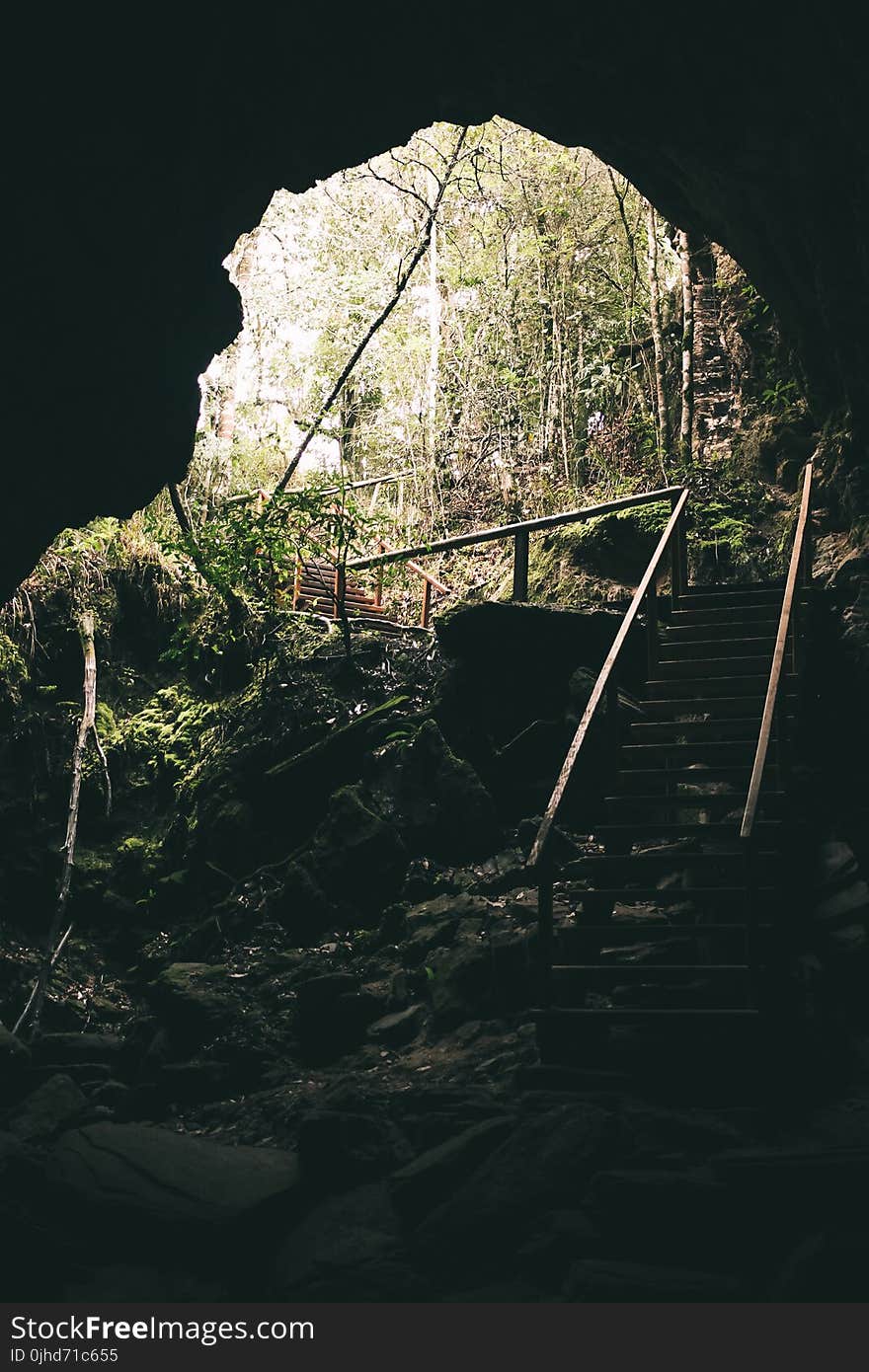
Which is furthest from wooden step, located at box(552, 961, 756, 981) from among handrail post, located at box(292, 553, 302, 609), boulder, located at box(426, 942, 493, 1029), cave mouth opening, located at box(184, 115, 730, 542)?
cave mouth opening, located at box(184, 115, 730, 542)

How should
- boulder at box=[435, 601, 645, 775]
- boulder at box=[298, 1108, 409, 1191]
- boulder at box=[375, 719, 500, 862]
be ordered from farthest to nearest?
boulder at box=[435, 601, 645, 775]
boulder at box=[375, 719, 500, 862]
boulder at box=[298, 1108, 409, 1191]

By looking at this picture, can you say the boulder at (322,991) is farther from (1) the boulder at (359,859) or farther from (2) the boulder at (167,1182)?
(2) the boulder at (167,1182)

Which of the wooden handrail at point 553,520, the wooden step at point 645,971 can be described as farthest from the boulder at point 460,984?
the wooden handrail at point 553,520

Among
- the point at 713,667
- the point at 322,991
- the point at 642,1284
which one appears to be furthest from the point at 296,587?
the point at 642,1284

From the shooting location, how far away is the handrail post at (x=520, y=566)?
980 centimetres

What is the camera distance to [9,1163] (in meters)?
4.53

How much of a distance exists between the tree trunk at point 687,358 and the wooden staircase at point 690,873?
169 inches

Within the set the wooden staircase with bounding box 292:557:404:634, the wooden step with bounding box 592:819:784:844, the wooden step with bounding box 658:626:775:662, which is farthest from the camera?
the wooden staircase with bounding box 292:557:404:634

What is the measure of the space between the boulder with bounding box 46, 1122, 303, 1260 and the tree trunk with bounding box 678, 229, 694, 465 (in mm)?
9756

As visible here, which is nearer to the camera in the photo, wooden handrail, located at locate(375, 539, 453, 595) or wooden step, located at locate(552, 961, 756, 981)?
wooden step, located at locate(552, 961, 756, 981)

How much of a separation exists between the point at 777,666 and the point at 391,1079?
3408mm

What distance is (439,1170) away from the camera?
4.32m

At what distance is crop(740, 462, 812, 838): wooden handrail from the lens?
5.28 m

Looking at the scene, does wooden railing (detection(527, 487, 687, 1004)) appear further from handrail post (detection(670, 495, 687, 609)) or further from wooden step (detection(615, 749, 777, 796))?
wooden step (detection(615, 749, 777, 796))
